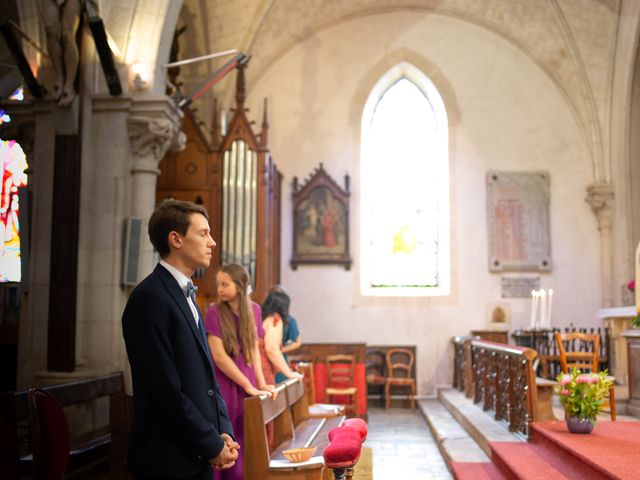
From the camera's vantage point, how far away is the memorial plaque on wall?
39.9 ft

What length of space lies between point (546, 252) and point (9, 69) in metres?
8.63

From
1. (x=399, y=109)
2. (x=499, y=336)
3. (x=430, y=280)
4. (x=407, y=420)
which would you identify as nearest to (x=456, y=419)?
(x=407, y=420)

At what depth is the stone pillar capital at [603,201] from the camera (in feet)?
39.6

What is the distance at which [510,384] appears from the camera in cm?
662

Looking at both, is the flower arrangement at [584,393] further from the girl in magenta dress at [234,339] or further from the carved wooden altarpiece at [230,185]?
the carved wooden altarpiece at [230,185]

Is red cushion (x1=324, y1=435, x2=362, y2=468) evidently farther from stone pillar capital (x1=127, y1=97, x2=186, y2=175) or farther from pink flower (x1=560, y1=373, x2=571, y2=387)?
stone pillar capital (x1=127, y1=97, x2=186, y2=175)

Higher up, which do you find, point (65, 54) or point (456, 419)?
point (65, 54)

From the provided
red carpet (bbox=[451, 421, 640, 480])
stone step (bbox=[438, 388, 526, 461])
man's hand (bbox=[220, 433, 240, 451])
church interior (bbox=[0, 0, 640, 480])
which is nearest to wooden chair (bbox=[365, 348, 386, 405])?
church interior (bbox=[0, 0, 640, 480])

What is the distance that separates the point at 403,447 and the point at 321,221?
5.29 m

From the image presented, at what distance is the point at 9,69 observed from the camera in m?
9.77

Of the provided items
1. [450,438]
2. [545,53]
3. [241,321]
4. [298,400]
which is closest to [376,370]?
[450,438]

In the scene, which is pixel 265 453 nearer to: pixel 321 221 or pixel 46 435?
pixel 46 435

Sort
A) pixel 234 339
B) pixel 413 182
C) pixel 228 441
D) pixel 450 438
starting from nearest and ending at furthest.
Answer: pixel 228 441 → pixel 234 339 → pixel 450 438 → pixel 413 182

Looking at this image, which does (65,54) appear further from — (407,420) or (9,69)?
(407,420)
